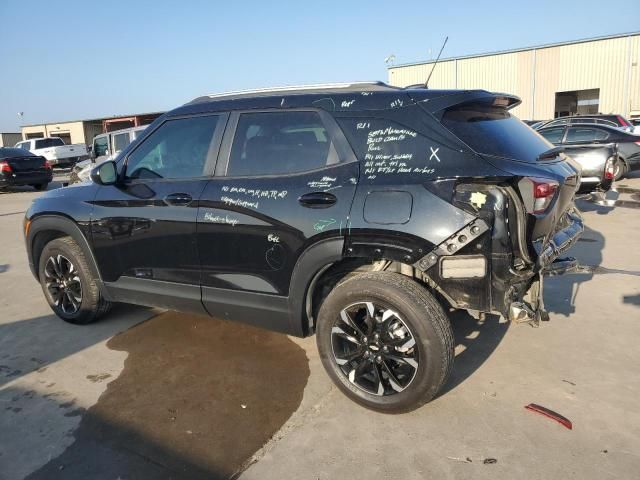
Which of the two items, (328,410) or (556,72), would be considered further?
(556,72)

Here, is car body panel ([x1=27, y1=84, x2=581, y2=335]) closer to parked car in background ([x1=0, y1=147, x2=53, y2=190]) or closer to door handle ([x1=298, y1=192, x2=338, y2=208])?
door handle ([x1=298, y1=192, x2=338, y2=208])

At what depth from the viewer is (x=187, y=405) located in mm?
3127

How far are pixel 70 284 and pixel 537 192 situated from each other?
3.90 metres

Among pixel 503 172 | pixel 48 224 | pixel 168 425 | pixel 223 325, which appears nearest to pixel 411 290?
pixel 503 172

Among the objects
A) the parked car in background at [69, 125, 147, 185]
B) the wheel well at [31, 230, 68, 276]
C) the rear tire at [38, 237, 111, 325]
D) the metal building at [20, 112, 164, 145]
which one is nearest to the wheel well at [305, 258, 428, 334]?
the rear tire at [38, 237, 111, 325]

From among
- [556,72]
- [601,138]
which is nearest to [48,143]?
[601,138]

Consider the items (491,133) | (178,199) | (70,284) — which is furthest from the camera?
(70,284)

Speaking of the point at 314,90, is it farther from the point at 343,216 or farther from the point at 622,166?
the point at 622,166

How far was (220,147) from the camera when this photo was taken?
11.3ft

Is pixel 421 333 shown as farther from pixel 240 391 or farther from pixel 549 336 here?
pixel 549 336

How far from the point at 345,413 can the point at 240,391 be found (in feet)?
2.46

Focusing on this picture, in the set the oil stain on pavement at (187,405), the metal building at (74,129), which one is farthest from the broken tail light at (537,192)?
the metal building at (74,129)

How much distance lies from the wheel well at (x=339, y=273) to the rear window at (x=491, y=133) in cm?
83

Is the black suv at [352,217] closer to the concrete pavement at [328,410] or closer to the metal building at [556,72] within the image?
the concrete pavement at [328,410]
